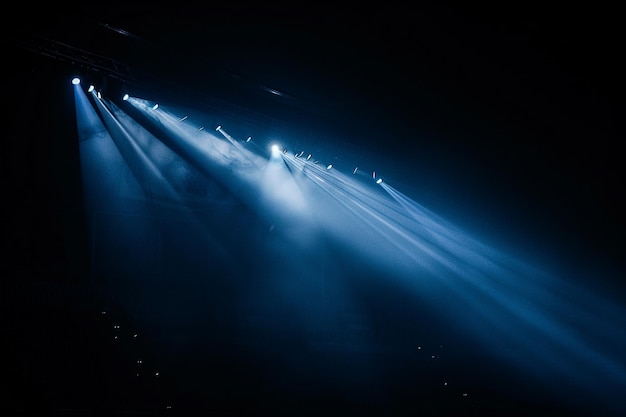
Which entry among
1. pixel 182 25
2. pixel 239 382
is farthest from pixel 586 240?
pixel 182 25

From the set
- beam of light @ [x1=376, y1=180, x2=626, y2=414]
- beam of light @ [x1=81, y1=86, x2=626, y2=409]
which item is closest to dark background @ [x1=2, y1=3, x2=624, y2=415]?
beam of light @ [x1=81, y1=86, x2=626, y2=409]

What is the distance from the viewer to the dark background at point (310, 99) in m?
4.19

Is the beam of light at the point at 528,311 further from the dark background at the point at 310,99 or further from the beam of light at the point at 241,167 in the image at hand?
the beam of light at the point at 241,167

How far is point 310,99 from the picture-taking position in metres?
5.78

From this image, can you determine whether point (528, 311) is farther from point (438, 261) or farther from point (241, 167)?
point (241, 167)

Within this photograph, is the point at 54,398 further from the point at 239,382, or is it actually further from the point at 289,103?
the point at 289,103

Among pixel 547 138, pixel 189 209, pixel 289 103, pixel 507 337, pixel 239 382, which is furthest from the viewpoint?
pixel 507 337

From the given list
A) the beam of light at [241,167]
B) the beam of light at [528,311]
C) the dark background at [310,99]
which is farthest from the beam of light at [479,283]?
the dark background at [310,99]

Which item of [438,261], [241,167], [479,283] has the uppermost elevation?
[241,167]

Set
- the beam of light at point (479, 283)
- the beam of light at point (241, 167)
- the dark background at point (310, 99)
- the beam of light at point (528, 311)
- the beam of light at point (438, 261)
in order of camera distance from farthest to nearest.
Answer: the beam of light at point (479, 283), the beam of light at point (528, 311), the beam of light at point (438, 261), the beam of light at point (241, 167), the dark background at point (310, 99)

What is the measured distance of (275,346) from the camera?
6.59 m

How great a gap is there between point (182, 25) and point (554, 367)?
25.1ft

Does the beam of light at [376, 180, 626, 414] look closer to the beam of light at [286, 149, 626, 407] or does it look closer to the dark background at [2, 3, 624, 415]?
the beam of light at [286, 149, 626, 407]

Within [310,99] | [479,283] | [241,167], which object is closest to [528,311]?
[479,283]
